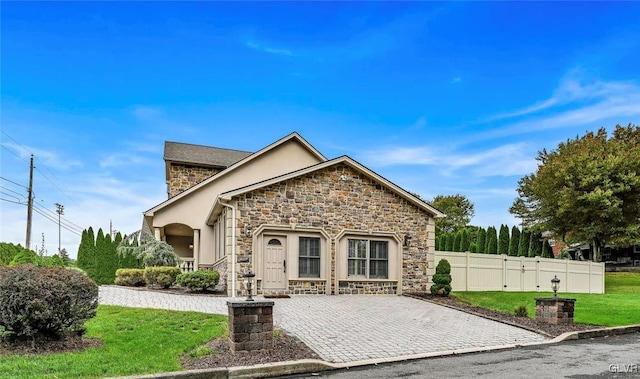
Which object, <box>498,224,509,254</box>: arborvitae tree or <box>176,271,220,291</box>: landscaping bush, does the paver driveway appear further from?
<box>498,224,509,254</box>: arborvitae tree

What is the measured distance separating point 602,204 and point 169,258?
81.6 ft

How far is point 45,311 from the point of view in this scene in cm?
749

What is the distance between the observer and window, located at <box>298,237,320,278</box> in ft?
54.6

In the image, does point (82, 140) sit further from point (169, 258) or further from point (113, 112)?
point (169, 258)

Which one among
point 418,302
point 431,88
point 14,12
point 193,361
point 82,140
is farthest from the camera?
point 82,140

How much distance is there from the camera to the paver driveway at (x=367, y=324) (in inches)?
340

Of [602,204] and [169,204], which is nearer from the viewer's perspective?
[169,204]

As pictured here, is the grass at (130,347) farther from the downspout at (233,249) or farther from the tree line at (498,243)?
the tree line at (498,243)

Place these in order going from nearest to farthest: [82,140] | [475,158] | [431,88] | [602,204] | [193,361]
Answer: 1. [193,361]
2. [431,88]
3. [82,140]
4. [475,158]
5. [602,204]

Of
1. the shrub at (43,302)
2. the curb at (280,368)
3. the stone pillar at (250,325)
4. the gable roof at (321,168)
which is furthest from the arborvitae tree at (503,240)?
the shrub at (43,302)

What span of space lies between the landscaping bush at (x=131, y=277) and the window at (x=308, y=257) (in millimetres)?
6982

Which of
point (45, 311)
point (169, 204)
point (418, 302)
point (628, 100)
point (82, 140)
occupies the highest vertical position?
point (628, 100)

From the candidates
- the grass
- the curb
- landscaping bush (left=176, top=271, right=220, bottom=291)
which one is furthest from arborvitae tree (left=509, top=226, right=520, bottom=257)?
the grass

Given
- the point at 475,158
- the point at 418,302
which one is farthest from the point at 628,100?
the point at 418,302
